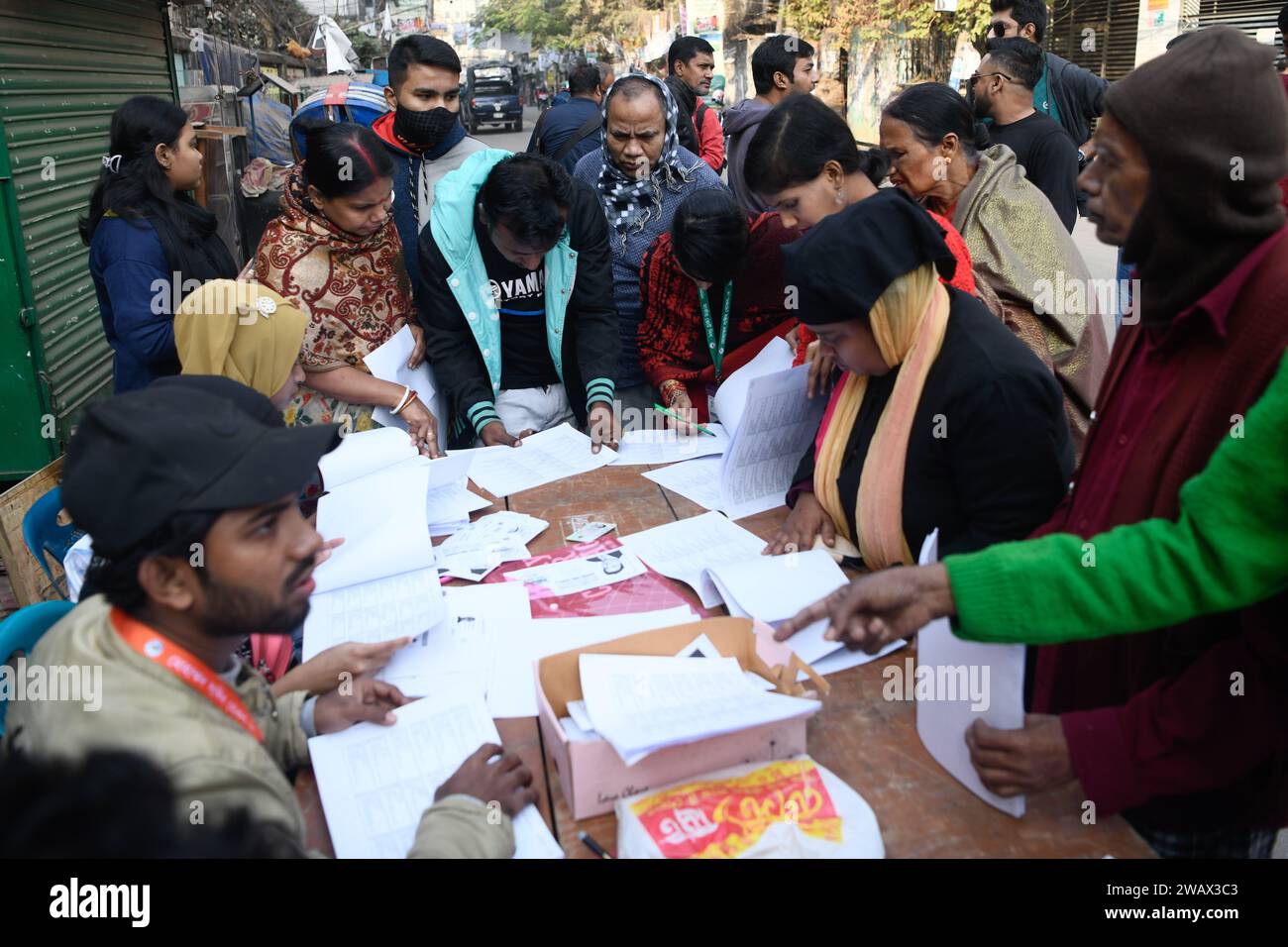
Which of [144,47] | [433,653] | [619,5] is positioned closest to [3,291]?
[144,47]

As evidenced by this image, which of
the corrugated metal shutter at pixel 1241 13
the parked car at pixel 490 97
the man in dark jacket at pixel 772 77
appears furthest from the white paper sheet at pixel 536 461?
the parked car at pixel 490 97

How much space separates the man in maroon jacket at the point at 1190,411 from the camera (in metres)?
1.23

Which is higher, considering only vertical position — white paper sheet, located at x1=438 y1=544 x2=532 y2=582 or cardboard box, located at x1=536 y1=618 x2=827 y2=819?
cardboard box, located at x1=536 y1=618 x2=827 y2=819

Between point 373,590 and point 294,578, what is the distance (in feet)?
2.02

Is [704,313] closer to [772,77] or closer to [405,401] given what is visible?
[405,401]

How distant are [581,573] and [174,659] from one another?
3.30 feet

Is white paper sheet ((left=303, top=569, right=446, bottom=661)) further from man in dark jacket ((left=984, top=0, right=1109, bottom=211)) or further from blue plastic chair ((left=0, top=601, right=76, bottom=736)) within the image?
man in dark jacket ((left=984, top=0, right=1109, bottom=211))

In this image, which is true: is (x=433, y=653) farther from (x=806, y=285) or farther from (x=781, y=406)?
(x=781, y=406)

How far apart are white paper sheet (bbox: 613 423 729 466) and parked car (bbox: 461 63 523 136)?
2603cm

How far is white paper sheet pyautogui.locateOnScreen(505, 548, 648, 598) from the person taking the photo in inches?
80.9

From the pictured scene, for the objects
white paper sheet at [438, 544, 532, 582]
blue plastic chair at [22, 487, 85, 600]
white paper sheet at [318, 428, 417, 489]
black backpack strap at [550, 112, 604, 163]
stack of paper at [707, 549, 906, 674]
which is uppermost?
black backpack strap at [550, 112, 604, 163]

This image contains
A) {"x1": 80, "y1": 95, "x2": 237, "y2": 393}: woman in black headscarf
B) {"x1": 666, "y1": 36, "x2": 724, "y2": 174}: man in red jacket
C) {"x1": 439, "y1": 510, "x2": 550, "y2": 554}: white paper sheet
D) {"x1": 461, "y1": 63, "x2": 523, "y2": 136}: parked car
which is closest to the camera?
{"x1": 439, "y1": 510, "x2": 550, "y2": 554}: white paper sheet

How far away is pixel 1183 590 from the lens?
3.92 ft

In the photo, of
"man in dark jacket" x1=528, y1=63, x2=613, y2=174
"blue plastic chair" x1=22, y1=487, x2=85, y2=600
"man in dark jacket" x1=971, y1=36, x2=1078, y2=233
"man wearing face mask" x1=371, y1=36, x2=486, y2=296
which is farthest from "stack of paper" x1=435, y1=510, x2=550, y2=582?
"man in dark jacket" x1=971, y1=36, x2=1078, y2=233
